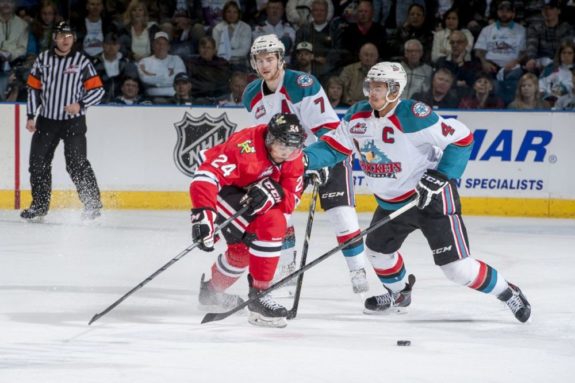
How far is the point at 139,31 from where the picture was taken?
930cm

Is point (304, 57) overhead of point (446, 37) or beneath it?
beneath

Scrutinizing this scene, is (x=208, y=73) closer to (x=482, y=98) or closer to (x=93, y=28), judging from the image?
(x=93, y=28)

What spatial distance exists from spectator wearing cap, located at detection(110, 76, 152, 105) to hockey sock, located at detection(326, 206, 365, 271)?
3.82 metres

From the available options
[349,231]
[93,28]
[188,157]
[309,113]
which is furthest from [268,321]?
[93,28]

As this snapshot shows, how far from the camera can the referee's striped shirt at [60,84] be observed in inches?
321

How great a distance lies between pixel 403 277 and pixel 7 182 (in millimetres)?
4303

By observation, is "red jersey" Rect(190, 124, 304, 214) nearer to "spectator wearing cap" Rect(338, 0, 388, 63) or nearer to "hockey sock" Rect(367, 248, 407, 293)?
"hockey sock" Rect(367, 248, 407, 293)

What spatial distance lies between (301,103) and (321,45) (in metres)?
3.84

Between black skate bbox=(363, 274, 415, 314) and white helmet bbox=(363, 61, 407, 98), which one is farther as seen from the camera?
black skate bbox=(363, 274, 415, 314)

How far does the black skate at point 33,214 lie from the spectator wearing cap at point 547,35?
381 centimetres

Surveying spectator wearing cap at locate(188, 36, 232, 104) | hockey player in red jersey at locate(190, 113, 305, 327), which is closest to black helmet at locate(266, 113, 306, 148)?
hockey player in red jersey at locate(190, 113, 305, 327)

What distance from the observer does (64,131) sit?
8.22m

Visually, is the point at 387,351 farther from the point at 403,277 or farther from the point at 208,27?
the point at 208,27

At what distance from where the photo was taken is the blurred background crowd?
8945 mm
